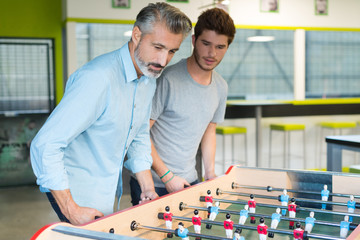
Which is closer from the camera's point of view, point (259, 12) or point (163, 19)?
point (163, 19)

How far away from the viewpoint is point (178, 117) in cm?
228

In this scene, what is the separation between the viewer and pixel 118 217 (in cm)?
144

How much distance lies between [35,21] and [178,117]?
4.92 meters

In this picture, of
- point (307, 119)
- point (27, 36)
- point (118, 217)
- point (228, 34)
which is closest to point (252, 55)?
point (307, 119)

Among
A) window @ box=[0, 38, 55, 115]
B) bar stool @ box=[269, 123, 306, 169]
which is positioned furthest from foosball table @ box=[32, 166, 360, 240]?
window @ box=[0, 38, 55, 115]

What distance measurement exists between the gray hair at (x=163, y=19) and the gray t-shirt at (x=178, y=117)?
23.8 inches

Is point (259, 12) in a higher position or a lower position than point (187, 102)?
higher

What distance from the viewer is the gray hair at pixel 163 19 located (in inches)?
65.7

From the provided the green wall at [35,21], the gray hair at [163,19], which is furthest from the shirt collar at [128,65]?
the green wall at [35,21]

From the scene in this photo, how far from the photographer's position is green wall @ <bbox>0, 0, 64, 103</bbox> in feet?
20.7

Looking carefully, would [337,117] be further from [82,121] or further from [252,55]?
[82,121]

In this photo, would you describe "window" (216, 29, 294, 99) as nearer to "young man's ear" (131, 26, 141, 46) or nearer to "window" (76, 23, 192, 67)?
"window" (76, 23, 192, 67)

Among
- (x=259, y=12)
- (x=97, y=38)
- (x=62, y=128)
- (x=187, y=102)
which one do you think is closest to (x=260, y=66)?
(x=259, y=12)

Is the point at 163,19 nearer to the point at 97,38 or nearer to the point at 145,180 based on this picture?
Result: the point at 145,180
